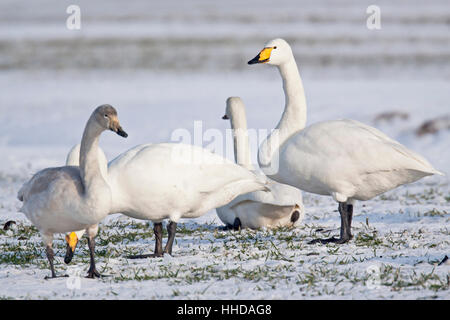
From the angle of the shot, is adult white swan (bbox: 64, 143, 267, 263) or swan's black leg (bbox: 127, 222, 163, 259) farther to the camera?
swan's black leg (bbox: 127, 222, 163, 259)

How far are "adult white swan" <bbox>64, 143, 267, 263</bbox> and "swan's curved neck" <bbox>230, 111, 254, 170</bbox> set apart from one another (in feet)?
3.77

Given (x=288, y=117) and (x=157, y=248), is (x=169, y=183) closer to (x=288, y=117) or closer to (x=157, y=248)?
(x=157, y=248)

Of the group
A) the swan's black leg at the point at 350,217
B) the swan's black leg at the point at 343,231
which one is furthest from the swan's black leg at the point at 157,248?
the swan's black leg at the point at 350,217

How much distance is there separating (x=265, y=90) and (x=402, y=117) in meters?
5.03

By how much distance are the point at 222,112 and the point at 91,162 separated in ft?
39.0

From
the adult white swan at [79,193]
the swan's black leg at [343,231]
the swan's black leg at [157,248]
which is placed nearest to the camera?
the adult white swan at [79,193]

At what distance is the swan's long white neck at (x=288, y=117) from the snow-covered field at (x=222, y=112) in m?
0.79

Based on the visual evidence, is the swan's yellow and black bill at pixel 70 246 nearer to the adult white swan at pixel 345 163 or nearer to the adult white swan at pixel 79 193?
the adult white swan at pixel 79 193

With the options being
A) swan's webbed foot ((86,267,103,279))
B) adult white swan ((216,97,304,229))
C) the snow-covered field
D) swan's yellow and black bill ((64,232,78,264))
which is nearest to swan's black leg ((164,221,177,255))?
the snow-covered field

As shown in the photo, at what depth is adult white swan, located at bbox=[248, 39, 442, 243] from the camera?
253 inches

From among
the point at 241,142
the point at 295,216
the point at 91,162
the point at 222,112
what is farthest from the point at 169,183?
the point at 222,112

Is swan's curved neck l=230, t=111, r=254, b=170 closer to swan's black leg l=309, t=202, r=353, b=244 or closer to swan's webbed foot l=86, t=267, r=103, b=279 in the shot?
swan's black leg l=309, t=202, r=353, b=244

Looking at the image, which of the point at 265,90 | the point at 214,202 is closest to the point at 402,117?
the point at 265,90

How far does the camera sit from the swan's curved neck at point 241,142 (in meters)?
7.70
